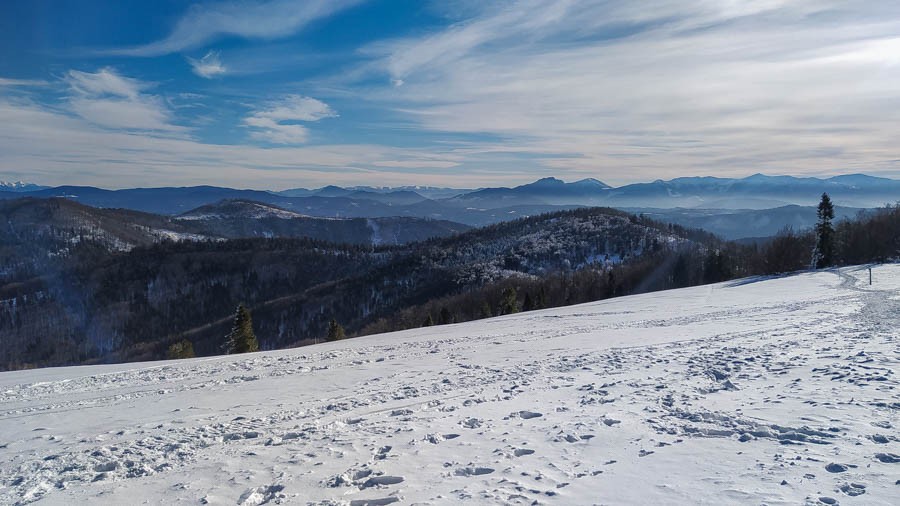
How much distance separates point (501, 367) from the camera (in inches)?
524

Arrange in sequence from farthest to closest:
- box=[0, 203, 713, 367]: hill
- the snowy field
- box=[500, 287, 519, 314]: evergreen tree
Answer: box=[0, 203, 713, 367]: hill < box=[500, 287, 519, 314]: evergreen tree < the snowy field

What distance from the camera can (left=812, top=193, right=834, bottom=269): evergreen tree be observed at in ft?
164

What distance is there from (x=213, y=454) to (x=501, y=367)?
7.70 m

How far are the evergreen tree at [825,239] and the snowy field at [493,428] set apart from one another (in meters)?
42.8

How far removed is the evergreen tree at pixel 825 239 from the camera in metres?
50.1

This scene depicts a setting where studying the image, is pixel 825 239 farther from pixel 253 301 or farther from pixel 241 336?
pixel 253 301

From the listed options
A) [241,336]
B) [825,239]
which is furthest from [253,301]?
[825,239]

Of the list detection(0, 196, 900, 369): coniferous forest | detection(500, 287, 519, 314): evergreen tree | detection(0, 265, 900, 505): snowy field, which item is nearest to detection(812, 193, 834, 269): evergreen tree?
detection(0, 196, 900, 369): coniferous forest

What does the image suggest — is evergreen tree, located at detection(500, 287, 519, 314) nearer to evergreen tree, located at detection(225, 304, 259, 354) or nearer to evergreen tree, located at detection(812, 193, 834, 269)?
evergreen tree, located at detection(225, 304, 259, 354)

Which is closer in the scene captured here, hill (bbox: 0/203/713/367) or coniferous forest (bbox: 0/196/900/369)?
coniferous forest (bbox: 0/196/900/369)

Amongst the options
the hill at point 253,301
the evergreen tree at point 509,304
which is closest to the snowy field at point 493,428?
the evergreen tree at point 509,304

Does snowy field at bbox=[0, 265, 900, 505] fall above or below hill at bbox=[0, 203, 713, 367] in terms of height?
above

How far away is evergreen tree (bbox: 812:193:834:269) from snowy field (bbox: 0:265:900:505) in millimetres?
42783

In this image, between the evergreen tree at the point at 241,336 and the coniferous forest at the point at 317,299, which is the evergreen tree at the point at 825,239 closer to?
the coniferous forest at the point at 317,299
